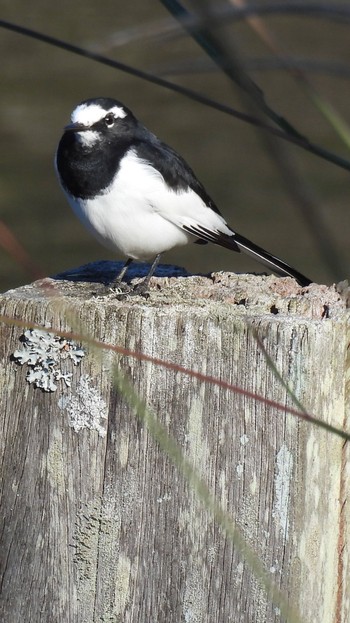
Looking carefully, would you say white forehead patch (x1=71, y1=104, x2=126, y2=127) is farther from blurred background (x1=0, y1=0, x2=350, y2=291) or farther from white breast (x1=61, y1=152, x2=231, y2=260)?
blurred background (x1=0, y1=0, x2=350, y2=291)

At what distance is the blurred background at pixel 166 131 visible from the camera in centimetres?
850

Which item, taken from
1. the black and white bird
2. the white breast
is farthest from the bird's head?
the white breast

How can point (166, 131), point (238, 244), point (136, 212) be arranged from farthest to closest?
point (166, 131) < point (238, 244) < point (136, 212)

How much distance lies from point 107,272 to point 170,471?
139 cm

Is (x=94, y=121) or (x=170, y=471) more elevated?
(x=94, y=121)

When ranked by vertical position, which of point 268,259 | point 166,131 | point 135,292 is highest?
point 166,131

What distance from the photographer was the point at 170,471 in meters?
2.61

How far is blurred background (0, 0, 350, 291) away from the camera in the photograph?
850cm

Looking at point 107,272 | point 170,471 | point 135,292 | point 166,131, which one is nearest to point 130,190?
point 107,272

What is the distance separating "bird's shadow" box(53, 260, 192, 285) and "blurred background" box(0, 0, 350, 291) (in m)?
3.53

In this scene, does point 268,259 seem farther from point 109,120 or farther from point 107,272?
point 109,120

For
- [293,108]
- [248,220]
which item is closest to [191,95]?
[248,220]

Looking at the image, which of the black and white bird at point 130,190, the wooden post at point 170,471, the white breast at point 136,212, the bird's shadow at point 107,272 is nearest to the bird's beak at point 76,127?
the black and white bird at point 130,190

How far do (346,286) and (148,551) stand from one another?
90cm
